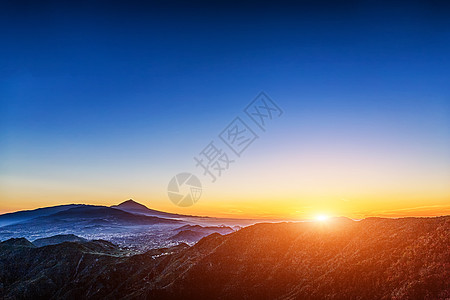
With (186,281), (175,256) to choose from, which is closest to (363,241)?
(186,281)

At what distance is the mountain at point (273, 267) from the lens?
38.8m

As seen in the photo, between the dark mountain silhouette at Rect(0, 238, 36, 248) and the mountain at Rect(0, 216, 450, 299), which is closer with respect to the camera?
the mountain at Rect(0, 216, 450, 299)

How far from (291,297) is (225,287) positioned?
1654 centimetres

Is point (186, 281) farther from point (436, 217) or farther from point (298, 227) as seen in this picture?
point (436, 217)

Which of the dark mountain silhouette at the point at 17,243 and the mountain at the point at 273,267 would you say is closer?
the mountain at the point at 273,267

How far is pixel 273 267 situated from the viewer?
5762cm

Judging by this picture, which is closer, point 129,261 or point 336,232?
point 336,232

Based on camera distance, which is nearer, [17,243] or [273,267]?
[273,267]

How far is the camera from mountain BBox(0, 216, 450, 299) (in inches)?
1526

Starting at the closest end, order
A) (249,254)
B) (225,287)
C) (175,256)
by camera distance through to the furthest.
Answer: (225,287), (249,254), (175,256)

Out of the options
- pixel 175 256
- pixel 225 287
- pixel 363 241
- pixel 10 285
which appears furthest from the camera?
pixel 10 285

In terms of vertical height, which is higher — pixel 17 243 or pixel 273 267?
pixel 17 243

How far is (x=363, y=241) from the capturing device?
51.1 m

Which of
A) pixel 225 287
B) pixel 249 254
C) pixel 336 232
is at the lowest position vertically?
pixel 225 287
